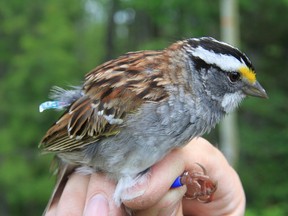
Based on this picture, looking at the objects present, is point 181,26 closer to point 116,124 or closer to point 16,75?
point 16,75

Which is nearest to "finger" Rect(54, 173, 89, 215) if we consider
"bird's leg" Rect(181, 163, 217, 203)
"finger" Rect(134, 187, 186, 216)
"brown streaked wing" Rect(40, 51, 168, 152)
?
"brown streaked wing" Rect(40, 51, 168, 152)

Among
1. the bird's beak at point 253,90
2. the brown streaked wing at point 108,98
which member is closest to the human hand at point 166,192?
the brown streaked wing at point 108,98

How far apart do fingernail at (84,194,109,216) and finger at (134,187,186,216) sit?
0.17m

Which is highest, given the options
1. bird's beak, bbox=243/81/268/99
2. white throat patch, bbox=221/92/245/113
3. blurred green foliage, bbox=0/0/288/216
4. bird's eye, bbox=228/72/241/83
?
bird's eye, bbox=228/72/241/83

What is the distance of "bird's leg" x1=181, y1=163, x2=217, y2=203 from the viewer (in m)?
2.15

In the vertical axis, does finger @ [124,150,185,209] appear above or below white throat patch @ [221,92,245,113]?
below

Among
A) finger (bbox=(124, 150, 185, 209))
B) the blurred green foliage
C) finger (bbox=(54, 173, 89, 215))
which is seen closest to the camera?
finger (bbox=(124, 150, 185, 209))

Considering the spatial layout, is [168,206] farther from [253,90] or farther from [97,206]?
[253,90]

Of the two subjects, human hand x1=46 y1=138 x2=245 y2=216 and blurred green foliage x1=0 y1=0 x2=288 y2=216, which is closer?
human hand x1=46 y1=138 x2=245 y2=216

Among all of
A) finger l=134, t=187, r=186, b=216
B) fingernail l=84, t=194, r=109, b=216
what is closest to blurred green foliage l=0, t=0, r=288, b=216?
finger l=134, t=187, r=186, b=216

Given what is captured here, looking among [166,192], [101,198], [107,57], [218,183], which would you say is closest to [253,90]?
[218,183]

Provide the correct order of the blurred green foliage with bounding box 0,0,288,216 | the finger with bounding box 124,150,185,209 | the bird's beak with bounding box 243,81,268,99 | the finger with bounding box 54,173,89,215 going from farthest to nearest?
the blurred green foliage with bounding box 0,0,288,216 < the bird's beak with bounding box 243,81,268,99 < the finger with bounding box 54,173,89,215 < the finger with bounding box 124,150,185,209

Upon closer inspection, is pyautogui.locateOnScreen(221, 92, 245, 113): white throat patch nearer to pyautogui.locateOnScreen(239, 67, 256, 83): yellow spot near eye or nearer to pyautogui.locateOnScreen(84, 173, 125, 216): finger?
pyautogui.locateOnScreen(239, 67, 256, 83): yellow spot near eye

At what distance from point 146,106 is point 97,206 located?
52 cm
